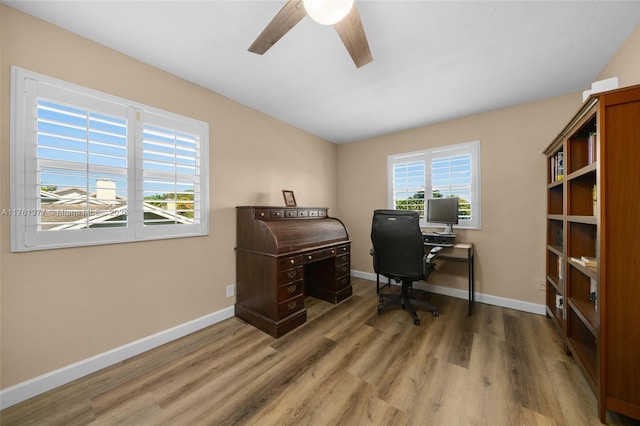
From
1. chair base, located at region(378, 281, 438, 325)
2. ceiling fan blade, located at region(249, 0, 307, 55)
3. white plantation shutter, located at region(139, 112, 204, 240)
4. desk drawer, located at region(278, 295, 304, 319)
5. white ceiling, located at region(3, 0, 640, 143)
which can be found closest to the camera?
ceiling fan blade, located at region(249, 0, 307, 55)

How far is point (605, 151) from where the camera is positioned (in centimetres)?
126

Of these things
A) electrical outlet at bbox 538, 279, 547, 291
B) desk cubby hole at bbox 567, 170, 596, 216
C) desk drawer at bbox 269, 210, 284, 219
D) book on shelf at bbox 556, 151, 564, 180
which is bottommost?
electrical outlet at bbox 538, 279, 547, 291

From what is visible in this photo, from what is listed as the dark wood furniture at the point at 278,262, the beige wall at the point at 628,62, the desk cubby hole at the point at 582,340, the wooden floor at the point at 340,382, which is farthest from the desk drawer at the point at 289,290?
the beige wall at the point at 628,62

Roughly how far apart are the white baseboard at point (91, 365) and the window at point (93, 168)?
0.88 m

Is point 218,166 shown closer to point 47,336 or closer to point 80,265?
point 80,265

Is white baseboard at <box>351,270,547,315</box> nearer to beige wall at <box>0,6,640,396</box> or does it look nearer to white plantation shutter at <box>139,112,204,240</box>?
beige wall at <box>0,6,640,396</box>

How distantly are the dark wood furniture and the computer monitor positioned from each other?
139 cm

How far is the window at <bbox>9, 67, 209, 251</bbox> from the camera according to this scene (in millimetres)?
1499

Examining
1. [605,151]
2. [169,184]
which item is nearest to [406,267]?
[605,151]

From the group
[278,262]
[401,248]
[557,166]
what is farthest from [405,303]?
[557,166]

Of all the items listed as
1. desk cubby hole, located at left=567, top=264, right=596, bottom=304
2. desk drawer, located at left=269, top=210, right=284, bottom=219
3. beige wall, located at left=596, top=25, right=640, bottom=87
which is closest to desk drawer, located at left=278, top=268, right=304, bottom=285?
desk drawer, located at left=269, top=210, right=284, bottom=219

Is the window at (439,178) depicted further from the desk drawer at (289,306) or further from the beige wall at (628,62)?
the desk drawer at (289,306)

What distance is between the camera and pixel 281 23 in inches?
50.4

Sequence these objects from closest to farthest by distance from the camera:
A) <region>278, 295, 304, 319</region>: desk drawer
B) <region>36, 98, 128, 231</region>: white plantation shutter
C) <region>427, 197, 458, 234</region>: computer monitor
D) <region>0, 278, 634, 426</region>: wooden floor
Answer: <region>0, 278, 634, 426</region>: wooden floor
<region>36, 98, 128, 231</region>: white plantation shutter
<region>278, 295, 304, 319</region>: desk drawer
<region>427, 197, 458, 234</region>: computer monitor
